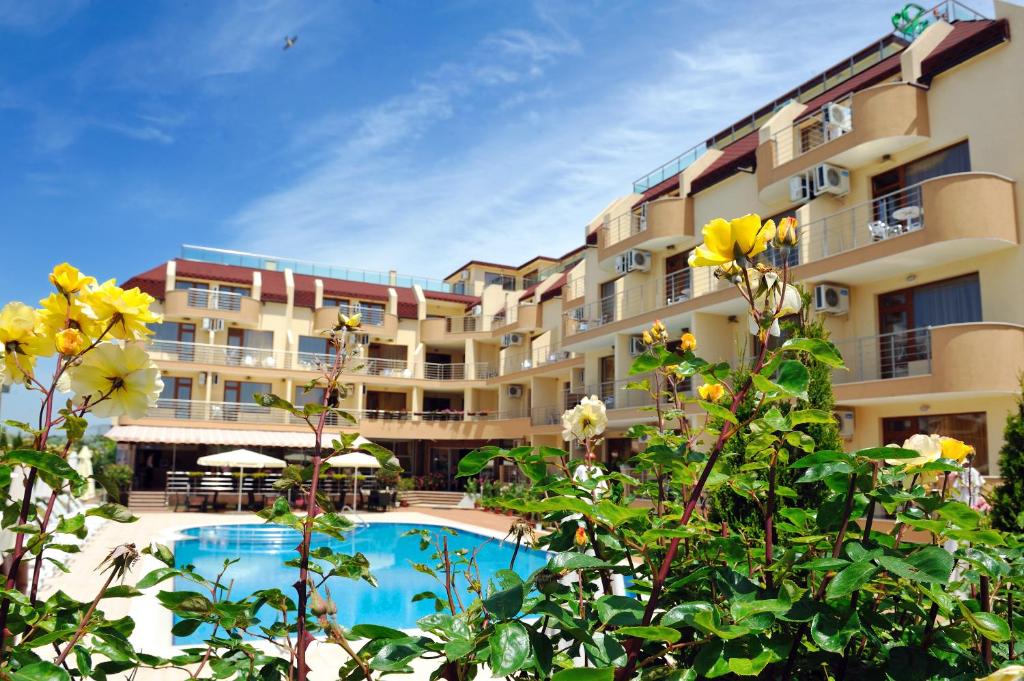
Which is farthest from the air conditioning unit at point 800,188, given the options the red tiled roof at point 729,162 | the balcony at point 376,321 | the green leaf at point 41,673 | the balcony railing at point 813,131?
the balcony at point 376,321

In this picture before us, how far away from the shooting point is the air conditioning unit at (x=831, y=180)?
14734 millimetres

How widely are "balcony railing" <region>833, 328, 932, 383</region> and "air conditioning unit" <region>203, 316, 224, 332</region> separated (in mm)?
25219

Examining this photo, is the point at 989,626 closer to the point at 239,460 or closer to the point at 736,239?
the point at 736,239

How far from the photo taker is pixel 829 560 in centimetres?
107

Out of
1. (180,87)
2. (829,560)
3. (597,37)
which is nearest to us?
(829,560)

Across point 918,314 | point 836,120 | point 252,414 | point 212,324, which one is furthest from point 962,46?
point 212,324

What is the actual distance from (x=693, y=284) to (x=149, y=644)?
14.5 m

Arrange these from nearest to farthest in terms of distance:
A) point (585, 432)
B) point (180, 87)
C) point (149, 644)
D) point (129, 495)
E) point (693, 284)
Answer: point (585, 432), point (149, 644), point (180, 87), point (693, 284), point (129, 495)

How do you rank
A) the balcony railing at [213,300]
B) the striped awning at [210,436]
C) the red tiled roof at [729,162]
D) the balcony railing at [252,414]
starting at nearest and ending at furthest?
1. the red tiled roof at [729,162]
2. the striped awning at [210,436]
3. the balcony railing at [252,414]
4. the balcony railing at [213,300]

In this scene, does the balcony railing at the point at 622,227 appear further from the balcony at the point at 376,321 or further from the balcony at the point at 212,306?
the balcony at the point at 212,306

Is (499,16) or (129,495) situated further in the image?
(129,495)

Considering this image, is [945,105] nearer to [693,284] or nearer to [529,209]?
[693,284]

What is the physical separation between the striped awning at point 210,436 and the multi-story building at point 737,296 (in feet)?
0.43

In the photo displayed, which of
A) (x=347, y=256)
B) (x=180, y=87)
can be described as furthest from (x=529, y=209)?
(x=347, y=256)
